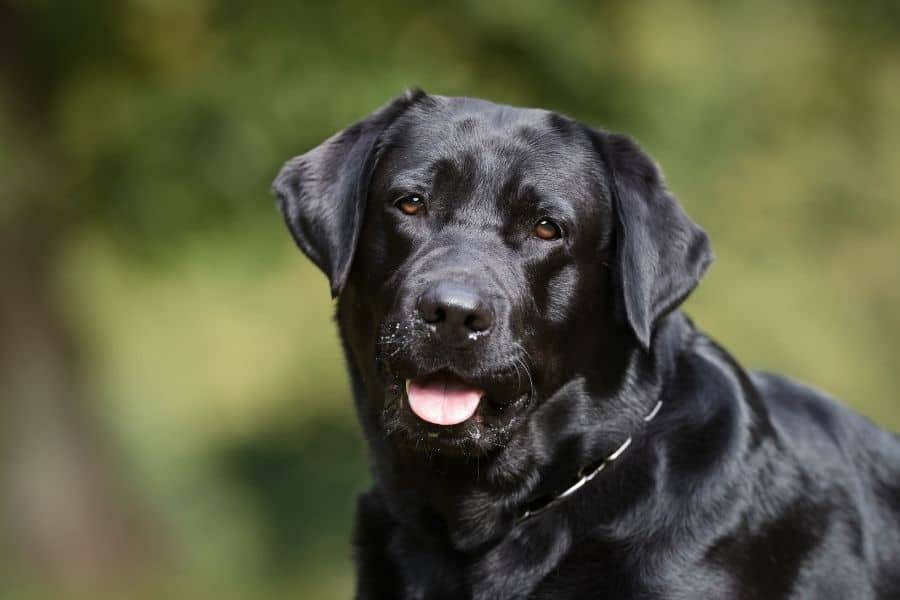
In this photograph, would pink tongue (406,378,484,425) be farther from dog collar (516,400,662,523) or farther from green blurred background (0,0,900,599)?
green blurred background (0,0,900,599)

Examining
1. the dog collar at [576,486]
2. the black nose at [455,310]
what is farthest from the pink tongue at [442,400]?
the dog collar at [576,486]

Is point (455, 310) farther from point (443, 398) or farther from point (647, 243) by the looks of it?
point (647, 243)

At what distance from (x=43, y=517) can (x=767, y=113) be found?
5.84 meters

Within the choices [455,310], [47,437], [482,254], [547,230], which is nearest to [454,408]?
[455,310]

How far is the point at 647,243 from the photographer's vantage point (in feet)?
12.4

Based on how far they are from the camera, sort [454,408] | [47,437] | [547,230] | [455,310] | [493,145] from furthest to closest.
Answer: [47,437] < [493,145] < [547,230] < [454,408] < [455,310]

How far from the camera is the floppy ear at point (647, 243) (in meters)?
3.71

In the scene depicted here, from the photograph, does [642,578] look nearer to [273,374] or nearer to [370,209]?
[370,209]

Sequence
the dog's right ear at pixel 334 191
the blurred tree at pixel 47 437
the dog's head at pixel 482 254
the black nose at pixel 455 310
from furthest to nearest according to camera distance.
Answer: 1. the blurred tree at pixel 47 437
2. the dog's right ear at pixel 334 191
3. the dog's head at pixel 482 254
4. the black nose at pixel 455 310

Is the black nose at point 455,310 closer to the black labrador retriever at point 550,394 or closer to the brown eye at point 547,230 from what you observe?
the black labrador retriever at point 550,394

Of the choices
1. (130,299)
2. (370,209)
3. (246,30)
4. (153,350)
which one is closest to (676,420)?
(370,209)

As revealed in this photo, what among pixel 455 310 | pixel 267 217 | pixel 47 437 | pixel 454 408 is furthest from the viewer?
pixel 47 437

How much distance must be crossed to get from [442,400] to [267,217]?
5177 millimetres

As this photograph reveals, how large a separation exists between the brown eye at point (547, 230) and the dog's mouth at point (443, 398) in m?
0.47
